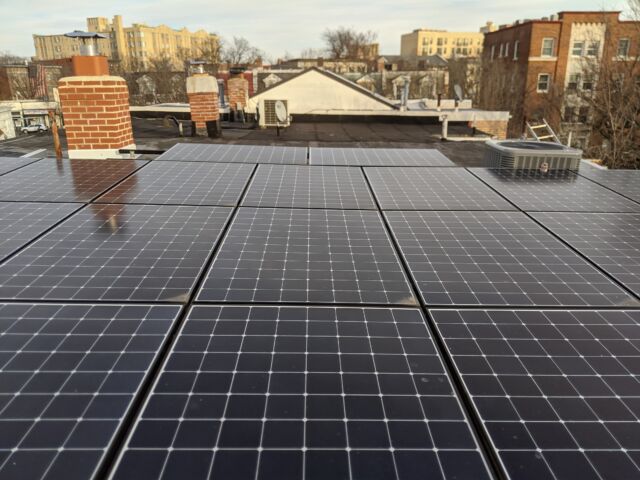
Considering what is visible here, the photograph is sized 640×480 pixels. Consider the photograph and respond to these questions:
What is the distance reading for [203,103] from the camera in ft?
60.4

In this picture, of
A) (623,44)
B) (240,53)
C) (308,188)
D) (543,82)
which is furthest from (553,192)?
(240,53)

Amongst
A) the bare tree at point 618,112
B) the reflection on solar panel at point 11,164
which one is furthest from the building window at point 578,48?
the reflection on solar panel at point 11,164

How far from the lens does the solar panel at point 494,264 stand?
3.15m

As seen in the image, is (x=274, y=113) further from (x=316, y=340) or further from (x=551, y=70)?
(x=551, y=70)

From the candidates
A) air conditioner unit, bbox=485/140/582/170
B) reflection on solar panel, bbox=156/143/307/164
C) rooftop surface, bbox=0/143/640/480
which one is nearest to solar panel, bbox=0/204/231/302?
rooftop surface, bbox=0/143/640/480

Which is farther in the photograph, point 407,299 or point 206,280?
point 206,280

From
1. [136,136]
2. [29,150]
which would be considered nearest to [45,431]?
[29,150]

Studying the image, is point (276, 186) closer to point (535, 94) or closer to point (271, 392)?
point (271, 392)

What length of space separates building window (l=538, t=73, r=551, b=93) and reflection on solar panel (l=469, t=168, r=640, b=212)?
52.0 meters

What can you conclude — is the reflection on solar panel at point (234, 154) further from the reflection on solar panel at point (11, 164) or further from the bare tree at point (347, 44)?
the bare tree at point (347, 44)

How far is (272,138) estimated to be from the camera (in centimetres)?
2005

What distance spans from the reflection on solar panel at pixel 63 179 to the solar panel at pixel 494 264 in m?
3.86

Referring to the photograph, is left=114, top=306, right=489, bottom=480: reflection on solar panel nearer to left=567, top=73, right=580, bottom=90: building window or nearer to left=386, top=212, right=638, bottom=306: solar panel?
left=386, top=212, right=638, bottom=306: solar panel

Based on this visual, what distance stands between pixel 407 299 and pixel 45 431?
2179 millimetres
